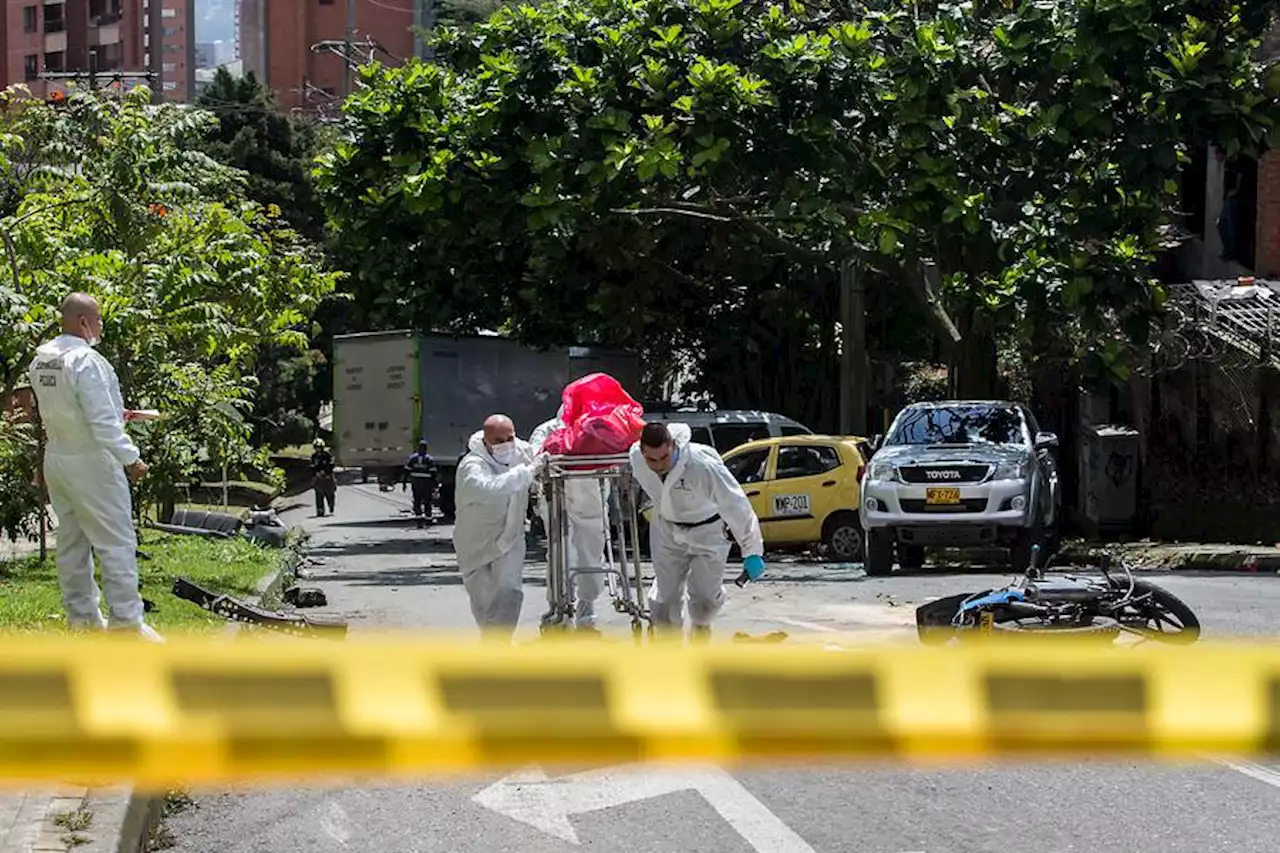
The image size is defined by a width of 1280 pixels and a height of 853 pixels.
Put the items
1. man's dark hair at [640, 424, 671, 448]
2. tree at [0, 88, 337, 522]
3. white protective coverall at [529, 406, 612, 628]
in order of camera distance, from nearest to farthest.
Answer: man's dark hair at [640, 424, 671, 448], white protective coverall at [529, 406, 612, 628], tree at [0, 88, 337, 522]

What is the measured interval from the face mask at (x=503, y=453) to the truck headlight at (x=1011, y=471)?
967 cm

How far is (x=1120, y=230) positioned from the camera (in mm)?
20531

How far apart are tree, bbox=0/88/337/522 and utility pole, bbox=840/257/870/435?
32.9ft

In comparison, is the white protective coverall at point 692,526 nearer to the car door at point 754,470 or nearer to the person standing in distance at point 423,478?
the car door at point 754,470

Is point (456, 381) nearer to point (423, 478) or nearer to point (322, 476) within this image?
point (423, 478)

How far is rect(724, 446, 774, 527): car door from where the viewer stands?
22.3m

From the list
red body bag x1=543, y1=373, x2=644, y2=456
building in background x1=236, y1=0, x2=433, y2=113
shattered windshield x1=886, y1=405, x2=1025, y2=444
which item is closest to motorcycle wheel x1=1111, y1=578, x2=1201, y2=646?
red body bag x1=543, y1=373, x2=644, y2=456

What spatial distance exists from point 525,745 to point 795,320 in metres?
31.1

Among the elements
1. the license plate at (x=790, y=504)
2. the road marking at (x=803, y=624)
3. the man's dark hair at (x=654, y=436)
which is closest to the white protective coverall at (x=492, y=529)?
the man's dark hair at (x=654, y=436)

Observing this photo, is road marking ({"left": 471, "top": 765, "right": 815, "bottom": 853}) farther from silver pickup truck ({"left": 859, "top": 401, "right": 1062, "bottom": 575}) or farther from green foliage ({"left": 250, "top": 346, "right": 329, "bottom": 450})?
green foliage ({"left": 250, "top": 346, "right": 329, "bottom": 450})

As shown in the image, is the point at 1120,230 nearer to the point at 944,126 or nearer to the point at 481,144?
the point at 944,126

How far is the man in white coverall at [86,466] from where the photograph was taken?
374 inches

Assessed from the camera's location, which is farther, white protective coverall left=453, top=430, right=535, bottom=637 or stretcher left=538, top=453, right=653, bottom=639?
stretcher left=538, top=453, right=653, bottom=639

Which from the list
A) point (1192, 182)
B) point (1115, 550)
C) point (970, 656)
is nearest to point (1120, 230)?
point (1115, 550)
